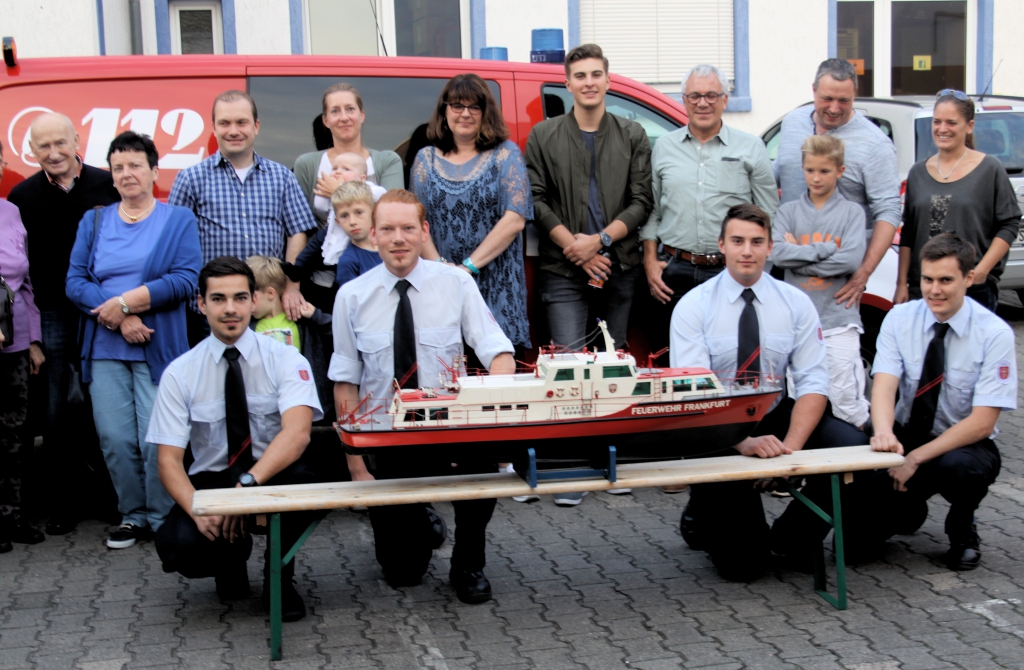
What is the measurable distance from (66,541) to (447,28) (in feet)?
28.9

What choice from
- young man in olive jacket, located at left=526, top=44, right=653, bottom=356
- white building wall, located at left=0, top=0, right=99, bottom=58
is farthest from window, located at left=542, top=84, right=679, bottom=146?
white building wall, located at left=0, top=0, right=99, bottom=58

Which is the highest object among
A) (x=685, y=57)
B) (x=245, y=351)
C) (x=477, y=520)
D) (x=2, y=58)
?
(x=685, y=57)

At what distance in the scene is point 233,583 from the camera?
4656 mm

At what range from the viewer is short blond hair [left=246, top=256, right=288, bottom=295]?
18.0ft

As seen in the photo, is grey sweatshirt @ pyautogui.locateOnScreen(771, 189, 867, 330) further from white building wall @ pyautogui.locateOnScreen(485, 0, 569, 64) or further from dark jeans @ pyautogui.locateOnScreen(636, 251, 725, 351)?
white building wall @ pyautogui.locateOnScreen(485, 0, 569, 64)

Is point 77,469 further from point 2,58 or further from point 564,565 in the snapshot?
point 564,565

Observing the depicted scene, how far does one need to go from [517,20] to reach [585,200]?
23.9 feet

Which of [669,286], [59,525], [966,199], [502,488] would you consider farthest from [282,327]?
[966,199]

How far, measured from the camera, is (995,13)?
1444 centimetres

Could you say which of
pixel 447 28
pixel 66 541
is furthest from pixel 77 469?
pixel 447 28

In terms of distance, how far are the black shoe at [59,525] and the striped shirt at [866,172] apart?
4437 millimetres

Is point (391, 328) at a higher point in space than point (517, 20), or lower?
lower

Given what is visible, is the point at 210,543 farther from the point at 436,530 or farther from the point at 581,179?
the point at 581,179

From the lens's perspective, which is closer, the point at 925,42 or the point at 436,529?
the point at 436,529
